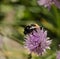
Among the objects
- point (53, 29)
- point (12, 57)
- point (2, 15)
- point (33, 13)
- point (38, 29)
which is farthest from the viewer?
point (2, 15)

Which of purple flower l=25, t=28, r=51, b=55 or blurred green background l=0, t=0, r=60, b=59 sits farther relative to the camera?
blurred green background l=0, t=0, r=60, b=59

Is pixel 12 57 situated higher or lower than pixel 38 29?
lower

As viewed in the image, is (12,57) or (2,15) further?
(2,15)

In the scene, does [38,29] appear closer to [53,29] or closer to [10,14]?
[53,29]

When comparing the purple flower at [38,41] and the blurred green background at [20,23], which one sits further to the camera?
the blurred green background at [20,23]

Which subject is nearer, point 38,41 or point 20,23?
→ point 38,41

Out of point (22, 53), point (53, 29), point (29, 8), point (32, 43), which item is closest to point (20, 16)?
point (29, 8)

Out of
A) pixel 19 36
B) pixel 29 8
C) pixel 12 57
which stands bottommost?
pixel 12 57

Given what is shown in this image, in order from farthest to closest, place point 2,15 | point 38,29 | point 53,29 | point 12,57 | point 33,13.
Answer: point 2,15
point 33,13
point 53,29
point 12,57
point 38,29
